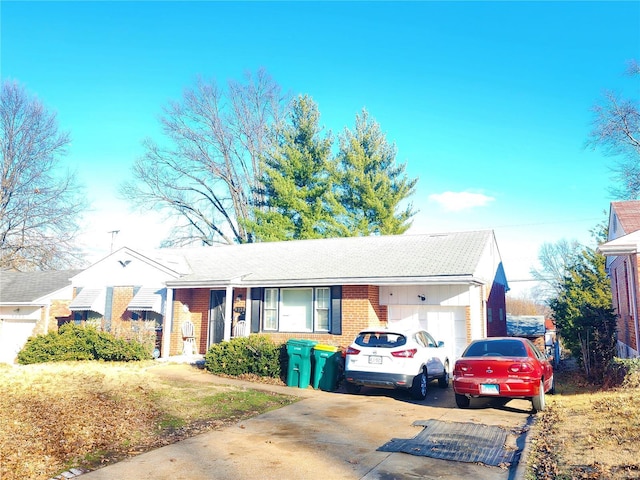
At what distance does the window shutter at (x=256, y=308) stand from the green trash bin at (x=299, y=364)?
4.34 metres

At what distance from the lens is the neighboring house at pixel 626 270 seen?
11.9 metres

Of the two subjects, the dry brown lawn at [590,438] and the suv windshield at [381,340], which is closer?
the dry brown lawn at [590,438]

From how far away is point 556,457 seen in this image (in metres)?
6.55

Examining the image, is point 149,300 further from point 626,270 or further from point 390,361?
point 626,270

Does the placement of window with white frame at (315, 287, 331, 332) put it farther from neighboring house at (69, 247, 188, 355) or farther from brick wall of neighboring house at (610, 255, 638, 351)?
brick wall of neighboring house at (610, 255, 638, 351)

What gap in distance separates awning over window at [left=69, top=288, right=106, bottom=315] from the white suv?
1308 centimetres

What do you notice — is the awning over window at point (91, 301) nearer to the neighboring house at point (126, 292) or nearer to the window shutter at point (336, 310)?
the neighboring house at point (126, 292)

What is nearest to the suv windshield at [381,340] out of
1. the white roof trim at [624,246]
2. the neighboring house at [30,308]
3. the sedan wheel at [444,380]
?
the sedan wheel at [444,380]

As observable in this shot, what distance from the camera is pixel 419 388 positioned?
37.4ft

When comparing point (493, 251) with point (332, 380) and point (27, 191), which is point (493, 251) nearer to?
point (332, 380)

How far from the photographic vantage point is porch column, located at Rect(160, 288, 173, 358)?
60.3 ft

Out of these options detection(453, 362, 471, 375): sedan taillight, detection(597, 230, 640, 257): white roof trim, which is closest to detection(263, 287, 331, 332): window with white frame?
detection(453, 362, 471, 375): sedan taillight

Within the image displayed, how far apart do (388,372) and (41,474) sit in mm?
7288

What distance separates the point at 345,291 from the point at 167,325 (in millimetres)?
7160
